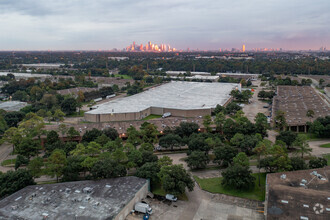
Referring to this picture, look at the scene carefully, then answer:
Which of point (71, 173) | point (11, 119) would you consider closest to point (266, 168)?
point (71, 173)

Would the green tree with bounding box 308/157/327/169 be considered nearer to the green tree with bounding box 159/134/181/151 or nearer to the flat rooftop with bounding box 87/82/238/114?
the green tree with bounding box 159/134/181/151

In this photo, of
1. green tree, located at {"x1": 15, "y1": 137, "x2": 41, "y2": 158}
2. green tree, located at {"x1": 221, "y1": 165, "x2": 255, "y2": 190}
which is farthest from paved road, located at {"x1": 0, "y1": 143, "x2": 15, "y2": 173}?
green tree, located at {"x1": 221, "y1": 165, "x2": 255, "y2": 190}

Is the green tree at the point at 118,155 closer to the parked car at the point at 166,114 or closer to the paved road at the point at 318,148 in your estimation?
the parked car at the point at 166,114

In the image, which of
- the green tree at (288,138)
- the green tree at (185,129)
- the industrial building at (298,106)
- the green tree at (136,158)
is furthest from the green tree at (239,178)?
the industrial building at (298,106)

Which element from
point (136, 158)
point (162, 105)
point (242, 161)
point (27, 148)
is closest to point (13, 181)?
point (27, 148)

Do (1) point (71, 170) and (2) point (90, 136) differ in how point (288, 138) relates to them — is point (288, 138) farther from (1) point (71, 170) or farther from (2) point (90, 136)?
(1) point (71, 170)

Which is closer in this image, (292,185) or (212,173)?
(292,185)

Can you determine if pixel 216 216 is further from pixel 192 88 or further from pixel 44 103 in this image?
pixel 192 88
